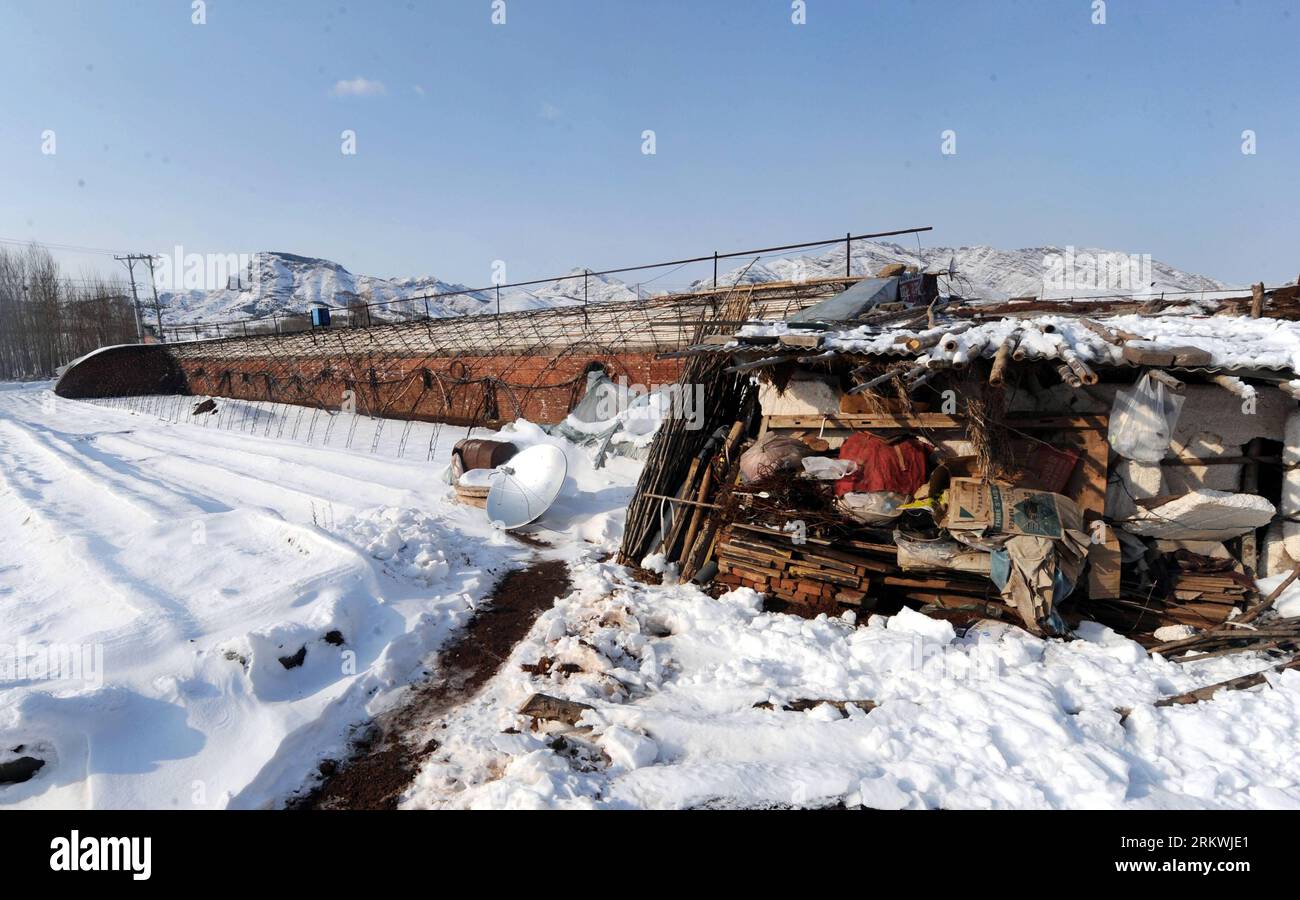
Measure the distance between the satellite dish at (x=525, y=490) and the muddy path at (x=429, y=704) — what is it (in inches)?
75.7

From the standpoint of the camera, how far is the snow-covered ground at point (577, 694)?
386 cm

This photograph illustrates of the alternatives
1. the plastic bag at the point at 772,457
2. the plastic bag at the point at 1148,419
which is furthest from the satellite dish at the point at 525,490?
the plastic bag at the point at 1148,419

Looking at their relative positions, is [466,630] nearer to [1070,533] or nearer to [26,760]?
[26,760]

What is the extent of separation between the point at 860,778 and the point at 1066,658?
2867mm

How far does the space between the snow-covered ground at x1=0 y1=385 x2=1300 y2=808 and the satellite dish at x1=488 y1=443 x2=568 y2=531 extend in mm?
1399

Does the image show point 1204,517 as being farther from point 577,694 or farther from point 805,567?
point 577,694

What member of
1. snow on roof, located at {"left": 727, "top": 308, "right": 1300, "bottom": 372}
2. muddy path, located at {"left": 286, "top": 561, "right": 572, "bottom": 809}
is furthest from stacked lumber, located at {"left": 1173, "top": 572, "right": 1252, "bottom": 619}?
muddy path, located at {"left": 286, "top": 561, "right": 572, "bottom": 809}

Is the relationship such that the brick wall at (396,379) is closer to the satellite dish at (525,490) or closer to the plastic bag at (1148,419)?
the satellite dish at (525,490)

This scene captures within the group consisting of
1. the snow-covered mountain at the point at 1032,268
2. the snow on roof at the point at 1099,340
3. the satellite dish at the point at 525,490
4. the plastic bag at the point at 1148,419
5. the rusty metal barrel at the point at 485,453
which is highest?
the snow-covered mountain at the point at 1032,268

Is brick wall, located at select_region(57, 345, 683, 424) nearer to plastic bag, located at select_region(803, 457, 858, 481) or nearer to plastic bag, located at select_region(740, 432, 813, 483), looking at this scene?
plastic bag, located at select_region(740, 432, 813, 483)

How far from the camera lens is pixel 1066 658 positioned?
546cm

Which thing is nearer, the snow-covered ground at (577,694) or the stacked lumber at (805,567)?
the snow-covered ground at (577,694)
